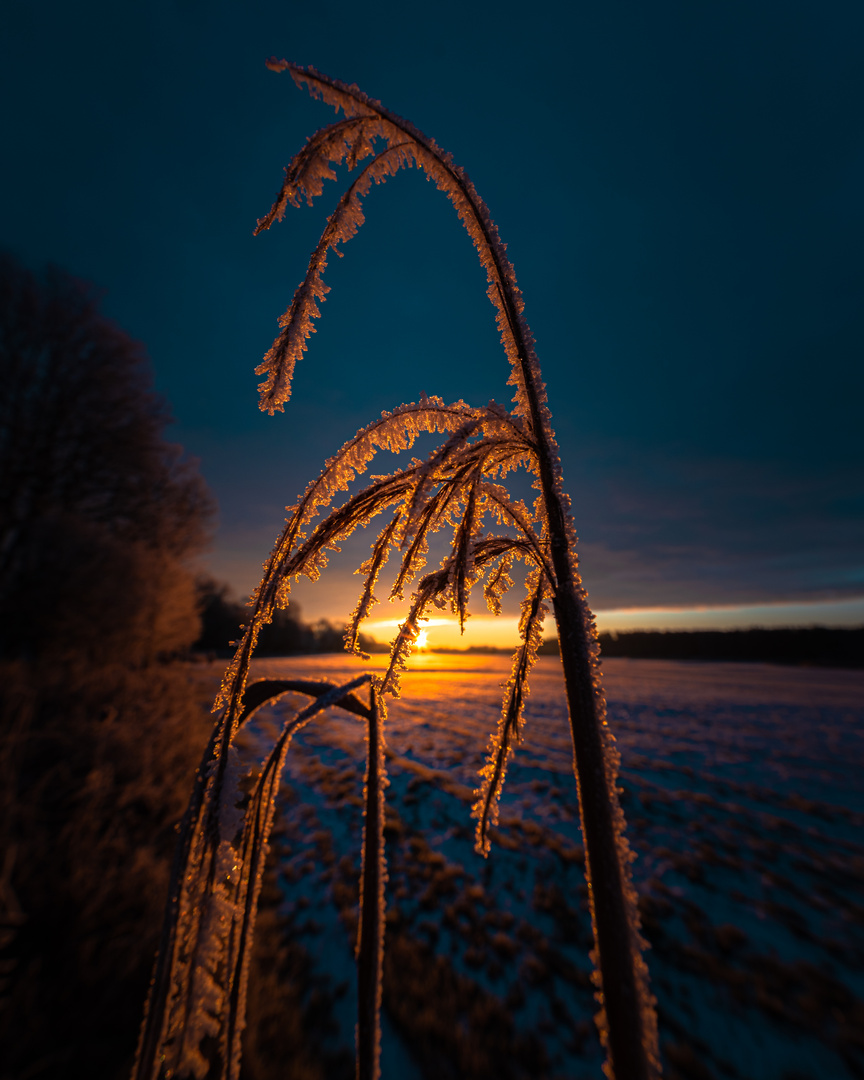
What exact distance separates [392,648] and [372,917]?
36cm

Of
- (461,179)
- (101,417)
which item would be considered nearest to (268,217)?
(461,179)

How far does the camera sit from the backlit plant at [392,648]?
50 cm

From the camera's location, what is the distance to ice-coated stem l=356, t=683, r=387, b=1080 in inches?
20.0

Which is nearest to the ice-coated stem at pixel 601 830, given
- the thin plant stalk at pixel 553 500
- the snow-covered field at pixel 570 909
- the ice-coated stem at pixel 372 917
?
the thin plant stalk at pixel 553 500

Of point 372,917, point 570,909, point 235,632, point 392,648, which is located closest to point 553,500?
point 392,648

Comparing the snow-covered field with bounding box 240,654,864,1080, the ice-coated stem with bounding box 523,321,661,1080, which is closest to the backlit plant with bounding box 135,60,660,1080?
the ice-coated stem with bounding box 523,321,661,1080

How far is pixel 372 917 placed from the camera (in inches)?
21.6

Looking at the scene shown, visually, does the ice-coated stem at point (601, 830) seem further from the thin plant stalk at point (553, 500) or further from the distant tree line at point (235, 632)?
the distant tree line at point (235, 632)

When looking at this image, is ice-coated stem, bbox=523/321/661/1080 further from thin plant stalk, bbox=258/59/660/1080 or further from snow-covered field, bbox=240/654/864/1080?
snow-covered field, bbox=240/654/864/1080

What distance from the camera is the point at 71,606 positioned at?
23.2ft

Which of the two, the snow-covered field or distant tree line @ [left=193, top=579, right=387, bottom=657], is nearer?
the snow-covered field

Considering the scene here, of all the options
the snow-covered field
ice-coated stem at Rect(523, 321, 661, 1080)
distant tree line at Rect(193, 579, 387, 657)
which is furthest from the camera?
distant tree line at Rect(193, 579, 387, 657)

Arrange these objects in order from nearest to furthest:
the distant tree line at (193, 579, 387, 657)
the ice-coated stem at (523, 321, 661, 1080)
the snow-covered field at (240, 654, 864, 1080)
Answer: the ice-coated stem at (523, 321, 661, 1080) < the snow-covered field at (240, 654, 864, 1080) < the distant tree line at (193, 579, 387, 657)

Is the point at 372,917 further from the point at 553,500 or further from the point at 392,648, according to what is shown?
the point at 553,500
